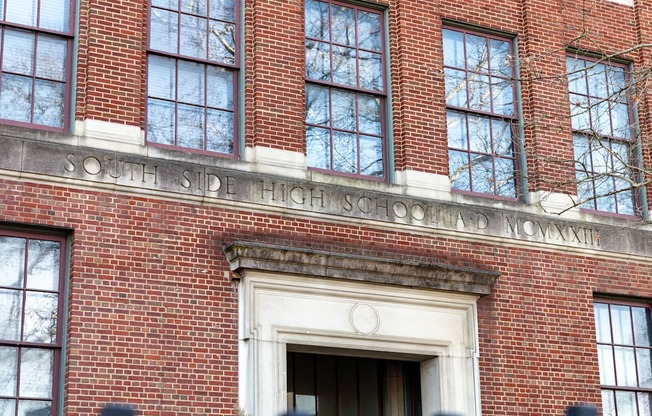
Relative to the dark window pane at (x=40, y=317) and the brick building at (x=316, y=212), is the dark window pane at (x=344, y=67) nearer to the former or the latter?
the brick building at (x=316, y=212)

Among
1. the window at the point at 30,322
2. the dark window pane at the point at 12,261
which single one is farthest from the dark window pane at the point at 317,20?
the dark window pane at the point at 12,261

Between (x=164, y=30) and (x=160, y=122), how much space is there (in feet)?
3.94

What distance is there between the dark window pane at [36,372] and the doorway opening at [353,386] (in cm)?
359

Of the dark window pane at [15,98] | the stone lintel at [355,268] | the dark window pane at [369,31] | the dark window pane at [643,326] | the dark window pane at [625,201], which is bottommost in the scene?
the dark window pane at [643,326]

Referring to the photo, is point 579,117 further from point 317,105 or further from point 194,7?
point 194,7

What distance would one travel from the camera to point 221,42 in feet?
44.0

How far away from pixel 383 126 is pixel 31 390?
19.3 ft

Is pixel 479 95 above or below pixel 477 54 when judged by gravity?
below

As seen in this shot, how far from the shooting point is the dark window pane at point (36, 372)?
11.1 m

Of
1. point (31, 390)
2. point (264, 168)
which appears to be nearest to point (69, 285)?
point (31, 390)

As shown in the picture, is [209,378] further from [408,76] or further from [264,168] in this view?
[408,76]

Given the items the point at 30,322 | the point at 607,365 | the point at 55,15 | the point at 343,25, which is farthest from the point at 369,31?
the point at 30,322

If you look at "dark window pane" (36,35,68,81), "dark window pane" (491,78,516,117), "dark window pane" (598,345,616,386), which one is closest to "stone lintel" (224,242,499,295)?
"dark window pane" (598,345,616,386)

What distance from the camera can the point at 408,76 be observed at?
1441 centimetres
